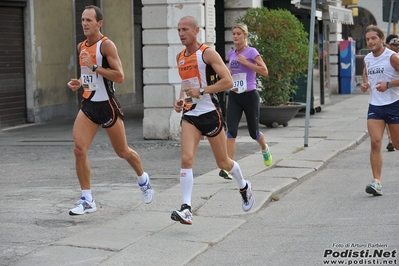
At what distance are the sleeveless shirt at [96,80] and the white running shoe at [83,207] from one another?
995 millimetres

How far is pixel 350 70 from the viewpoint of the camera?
31109 mm

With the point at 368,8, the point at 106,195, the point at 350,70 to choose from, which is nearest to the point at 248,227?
the point at 106,195

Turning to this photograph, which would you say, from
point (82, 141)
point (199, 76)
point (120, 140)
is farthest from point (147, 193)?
point (199, 76)

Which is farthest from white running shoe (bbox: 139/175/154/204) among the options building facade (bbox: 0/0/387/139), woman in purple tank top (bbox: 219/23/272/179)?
building facade (bbox: 0/0/387/139)

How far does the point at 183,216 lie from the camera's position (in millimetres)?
7727

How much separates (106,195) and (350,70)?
73.5ft

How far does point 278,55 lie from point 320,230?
1030 cm

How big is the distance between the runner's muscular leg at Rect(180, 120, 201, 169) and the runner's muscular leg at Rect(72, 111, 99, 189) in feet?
3.23

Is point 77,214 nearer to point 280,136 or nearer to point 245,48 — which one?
point 245,48

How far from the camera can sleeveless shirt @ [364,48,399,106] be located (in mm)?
9656

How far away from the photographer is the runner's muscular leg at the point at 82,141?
848cm

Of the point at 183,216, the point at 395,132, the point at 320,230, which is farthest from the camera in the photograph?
the point at 395,132

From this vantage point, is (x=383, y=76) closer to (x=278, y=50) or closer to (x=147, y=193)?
(x=147, y=193)

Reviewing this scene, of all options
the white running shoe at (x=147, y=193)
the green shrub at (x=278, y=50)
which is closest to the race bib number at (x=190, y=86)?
the white running shoe at (x=147, y=193)
